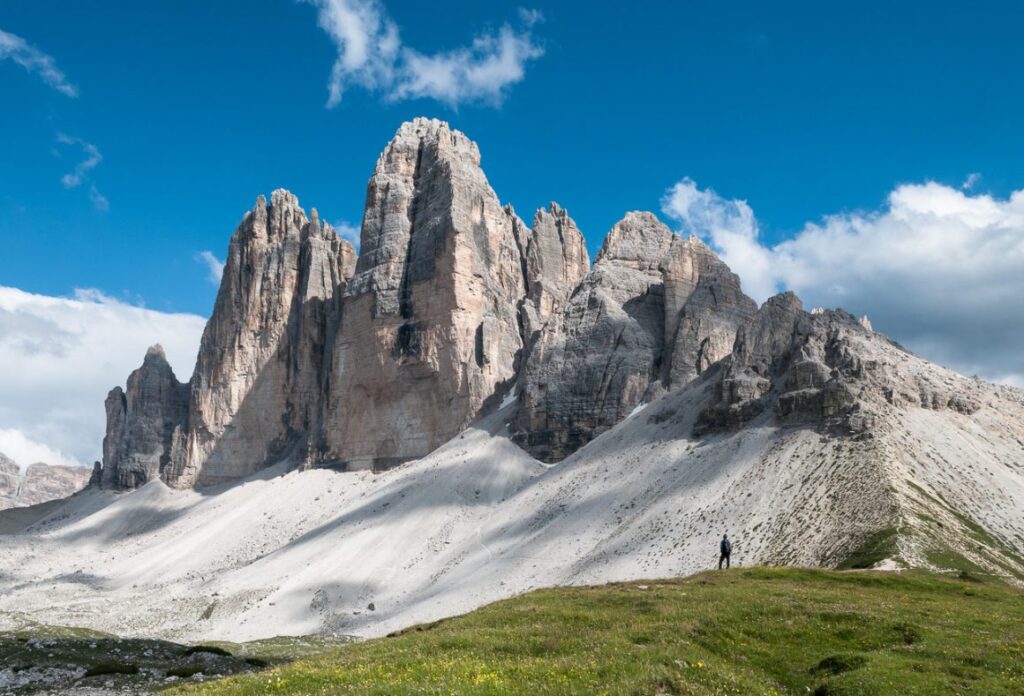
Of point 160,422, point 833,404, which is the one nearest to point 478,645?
point 833,404

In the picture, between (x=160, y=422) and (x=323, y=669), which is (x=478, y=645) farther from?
(x=160, y=422)

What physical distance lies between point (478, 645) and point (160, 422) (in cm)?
13880

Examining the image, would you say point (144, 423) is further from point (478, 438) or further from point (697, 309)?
point (697, 309)

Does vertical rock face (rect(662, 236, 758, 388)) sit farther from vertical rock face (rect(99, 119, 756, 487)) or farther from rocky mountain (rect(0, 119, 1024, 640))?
rocky mountain (rect(0, 119, 1024, 640))

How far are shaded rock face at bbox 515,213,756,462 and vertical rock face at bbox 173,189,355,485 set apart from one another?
40.8m

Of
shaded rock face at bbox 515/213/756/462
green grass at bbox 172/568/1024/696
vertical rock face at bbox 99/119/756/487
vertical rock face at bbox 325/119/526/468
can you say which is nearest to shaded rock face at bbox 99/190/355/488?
vertical rock face at bbox 99/119/756/487

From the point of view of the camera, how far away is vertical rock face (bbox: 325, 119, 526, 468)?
109m

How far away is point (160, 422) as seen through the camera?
149 m

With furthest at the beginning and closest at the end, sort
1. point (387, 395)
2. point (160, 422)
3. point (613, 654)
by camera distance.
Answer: point (160, 422)
point (387, 395)
point (613, 654)

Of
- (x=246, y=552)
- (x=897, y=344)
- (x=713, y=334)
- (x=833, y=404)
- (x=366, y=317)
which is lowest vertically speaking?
(x=246, y=552)

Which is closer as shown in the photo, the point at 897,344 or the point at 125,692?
the point at 125,692

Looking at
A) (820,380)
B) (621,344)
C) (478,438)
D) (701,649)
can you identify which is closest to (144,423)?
(478,438)

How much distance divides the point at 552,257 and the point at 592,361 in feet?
139

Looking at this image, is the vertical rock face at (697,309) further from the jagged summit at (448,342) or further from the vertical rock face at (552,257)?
the vertical rock face at (552,257)
